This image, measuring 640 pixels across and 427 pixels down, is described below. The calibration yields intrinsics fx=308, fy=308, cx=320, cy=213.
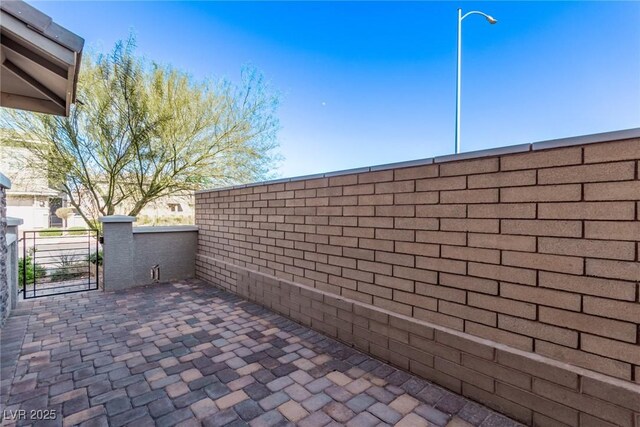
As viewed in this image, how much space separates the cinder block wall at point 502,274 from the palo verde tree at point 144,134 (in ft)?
21.2

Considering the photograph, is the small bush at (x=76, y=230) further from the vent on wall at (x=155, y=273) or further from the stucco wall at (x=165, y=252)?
the vent on wall at (x=155, y=273)

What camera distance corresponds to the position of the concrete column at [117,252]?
5059 millimetres

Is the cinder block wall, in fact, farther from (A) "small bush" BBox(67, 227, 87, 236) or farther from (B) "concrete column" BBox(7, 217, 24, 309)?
(A) "small bush" BBox(67, 227, 87, 236)

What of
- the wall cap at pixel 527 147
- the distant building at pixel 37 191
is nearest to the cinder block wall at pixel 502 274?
the wall cap at pixel 527 147

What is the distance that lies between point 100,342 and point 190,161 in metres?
6.63

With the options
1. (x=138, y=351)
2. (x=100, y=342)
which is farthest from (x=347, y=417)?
(x=100, y=342)

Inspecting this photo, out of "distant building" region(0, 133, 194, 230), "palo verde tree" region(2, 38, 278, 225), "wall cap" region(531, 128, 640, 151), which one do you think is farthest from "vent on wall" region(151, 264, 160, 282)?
"wall cap" region(531, 128, 640, 151)

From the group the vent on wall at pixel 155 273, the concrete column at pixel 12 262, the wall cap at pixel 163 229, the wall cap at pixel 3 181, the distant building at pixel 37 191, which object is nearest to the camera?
the wall cap at pixel 3 181

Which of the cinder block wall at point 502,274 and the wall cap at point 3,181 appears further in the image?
the wall cap at point 3,181

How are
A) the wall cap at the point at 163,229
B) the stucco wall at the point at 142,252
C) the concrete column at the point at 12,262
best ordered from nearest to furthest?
the concrete column at the point at 12,262 → the stucco wall at the point at 142,252 → the wall cap at the point at 163,229

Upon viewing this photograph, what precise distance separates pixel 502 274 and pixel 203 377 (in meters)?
2.33

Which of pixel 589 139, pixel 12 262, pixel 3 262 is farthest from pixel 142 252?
pixel 589 139

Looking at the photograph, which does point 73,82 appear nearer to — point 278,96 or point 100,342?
point 100,342

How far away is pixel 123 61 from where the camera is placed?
7523 mm
